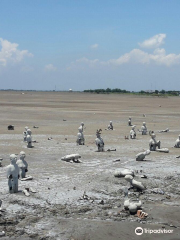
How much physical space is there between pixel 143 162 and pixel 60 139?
1030 centimetres

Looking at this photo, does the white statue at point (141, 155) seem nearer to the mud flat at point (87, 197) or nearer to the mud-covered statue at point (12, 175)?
the mud flat at point (87, 197)

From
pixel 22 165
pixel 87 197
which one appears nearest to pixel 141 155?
pixel 87 197

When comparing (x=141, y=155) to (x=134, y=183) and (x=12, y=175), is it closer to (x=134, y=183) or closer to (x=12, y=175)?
(x=134, y=183)

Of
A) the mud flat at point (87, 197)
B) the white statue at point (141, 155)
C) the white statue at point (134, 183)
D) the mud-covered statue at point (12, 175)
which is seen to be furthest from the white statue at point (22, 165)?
the white statue at point (141, 155)

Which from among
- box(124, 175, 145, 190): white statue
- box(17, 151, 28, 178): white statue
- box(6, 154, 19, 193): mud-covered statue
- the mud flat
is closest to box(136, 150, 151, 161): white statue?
the mud flat

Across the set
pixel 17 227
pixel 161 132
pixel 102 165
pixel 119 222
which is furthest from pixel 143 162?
pixel 161 132

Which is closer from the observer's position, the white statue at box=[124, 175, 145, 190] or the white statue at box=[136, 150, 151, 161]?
the white statue at box=[124, 175, 145, 190]

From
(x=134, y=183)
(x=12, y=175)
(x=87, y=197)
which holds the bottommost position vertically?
(x=87, y=197)

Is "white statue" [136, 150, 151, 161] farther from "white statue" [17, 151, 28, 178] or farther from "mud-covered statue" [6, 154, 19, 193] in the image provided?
"mud-covered statue" [6, 154, 19, 193]

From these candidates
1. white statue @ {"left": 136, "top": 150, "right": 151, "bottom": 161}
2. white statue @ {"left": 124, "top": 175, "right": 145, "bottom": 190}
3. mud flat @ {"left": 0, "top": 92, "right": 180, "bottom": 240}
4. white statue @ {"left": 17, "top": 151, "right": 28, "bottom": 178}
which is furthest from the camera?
white statue @ {"left": 136, "top": 150, "right": 151, "bottom": 161}

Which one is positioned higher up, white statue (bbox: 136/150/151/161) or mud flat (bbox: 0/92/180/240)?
white statue (bbox: 136/150/151/161)

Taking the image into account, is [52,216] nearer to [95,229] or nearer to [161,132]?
[95,229]

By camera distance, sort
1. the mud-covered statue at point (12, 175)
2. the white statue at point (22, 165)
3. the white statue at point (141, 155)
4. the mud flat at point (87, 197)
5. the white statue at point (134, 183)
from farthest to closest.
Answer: the white statue at point (141, 155), the white statue at point (22, 165), the white statue at point (134, 183), the mud-covered statue at point (12, 175), the mud flat at point (87, 197)

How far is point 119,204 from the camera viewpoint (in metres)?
14.9
